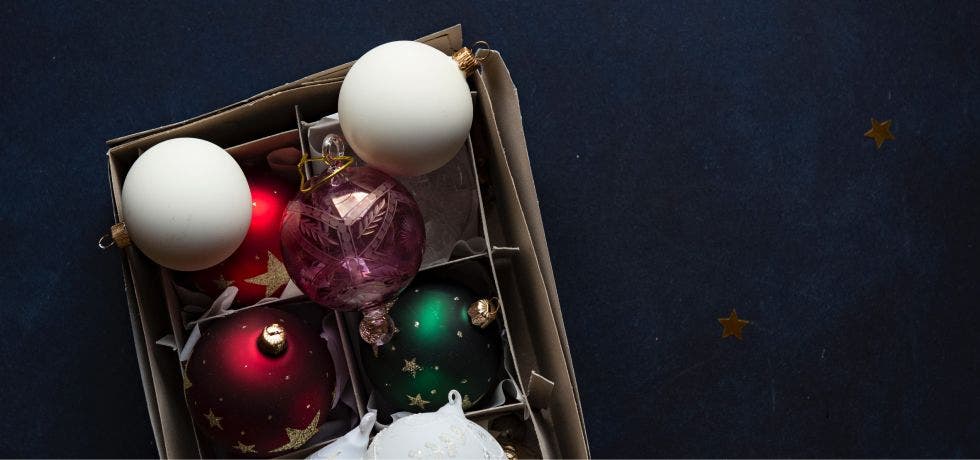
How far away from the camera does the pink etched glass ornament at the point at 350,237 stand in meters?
0.80

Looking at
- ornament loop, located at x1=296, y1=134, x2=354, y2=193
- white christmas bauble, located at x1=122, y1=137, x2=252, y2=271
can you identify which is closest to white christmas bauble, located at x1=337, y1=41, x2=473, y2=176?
ornament loop, located at x1=296, y1=134, x2=354, y2=193

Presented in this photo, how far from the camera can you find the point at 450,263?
3.06 feet

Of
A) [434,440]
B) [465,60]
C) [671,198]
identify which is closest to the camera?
[434,440]

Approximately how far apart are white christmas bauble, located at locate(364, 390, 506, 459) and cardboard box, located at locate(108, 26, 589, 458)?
4.2 inches

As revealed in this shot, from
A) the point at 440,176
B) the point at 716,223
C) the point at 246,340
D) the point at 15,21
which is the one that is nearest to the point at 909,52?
the point at 716,223

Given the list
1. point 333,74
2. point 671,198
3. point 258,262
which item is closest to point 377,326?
point 258,262

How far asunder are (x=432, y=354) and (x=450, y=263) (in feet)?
0.39

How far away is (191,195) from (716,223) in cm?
73

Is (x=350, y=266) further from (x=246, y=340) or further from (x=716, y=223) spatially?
(x=716, y=223)

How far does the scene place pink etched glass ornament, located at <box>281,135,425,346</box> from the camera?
2.63ft

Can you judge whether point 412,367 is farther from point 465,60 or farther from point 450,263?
point 465,60

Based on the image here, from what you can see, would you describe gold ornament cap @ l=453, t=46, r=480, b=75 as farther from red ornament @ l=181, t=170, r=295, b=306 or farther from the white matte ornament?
the white matte ornament

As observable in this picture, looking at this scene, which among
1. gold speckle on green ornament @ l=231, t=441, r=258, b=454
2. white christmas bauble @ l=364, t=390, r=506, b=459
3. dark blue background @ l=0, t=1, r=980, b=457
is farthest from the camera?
dark blue background @ l=0, t=1, r=980, b=457

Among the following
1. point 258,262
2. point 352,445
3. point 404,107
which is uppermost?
point 404,107
